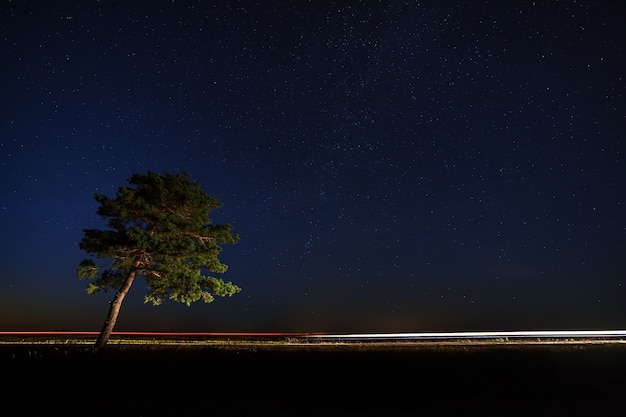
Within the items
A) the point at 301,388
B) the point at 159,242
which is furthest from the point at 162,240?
the point at 301,388

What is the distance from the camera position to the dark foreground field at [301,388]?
8.20 meters

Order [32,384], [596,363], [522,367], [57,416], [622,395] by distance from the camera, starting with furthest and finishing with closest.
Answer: [596,363] < [522,367] < [32,384] < [622,395] < [57,416]

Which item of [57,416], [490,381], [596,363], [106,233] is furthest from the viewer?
[106,233]

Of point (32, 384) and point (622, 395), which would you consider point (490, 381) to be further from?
point (32, 384)

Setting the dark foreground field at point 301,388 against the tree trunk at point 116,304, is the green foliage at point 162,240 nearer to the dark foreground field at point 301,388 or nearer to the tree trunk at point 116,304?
the tree trunk at point 116,304

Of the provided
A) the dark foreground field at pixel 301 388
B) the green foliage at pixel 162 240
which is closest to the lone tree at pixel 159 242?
the green foliage at pixel 162 240

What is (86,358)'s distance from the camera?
15062mm

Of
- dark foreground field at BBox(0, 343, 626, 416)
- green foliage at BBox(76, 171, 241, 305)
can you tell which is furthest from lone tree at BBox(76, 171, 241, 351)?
A: dark foreground field at BBox(0, 343, 626, 416)

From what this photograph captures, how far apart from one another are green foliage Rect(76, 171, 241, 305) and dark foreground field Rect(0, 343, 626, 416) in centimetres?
782

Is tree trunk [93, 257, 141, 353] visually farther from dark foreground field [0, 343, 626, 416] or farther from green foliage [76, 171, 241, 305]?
dark foreground field [0, 343, 626, 416]

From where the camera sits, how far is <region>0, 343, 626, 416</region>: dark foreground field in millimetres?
8195

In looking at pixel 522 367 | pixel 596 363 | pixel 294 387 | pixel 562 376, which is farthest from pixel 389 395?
pixel 596 363

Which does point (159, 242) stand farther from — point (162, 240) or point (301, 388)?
point (301, 388)

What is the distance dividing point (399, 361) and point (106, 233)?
1625cm
